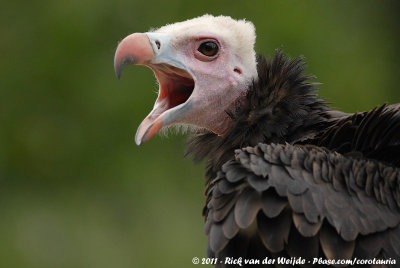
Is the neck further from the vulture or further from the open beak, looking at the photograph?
the open beak

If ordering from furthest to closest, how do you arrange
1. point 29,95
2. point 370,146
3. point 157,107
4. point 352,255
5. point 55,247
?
1. point 29,95
2. point 55,247
3. point 157,107
4. point 370,146
5. point 352,255

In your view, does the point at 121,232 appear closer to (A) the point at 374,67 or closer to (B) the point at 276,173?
(A) the point at 374,67

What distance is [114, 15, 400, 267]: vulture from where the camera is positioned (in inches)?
114

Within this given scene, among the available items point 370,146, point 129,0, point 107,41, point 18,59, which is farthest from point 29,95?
point 370,146

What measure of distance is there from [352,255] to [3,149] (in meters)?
6.52

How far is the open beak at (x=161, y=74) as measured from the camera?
3672mm

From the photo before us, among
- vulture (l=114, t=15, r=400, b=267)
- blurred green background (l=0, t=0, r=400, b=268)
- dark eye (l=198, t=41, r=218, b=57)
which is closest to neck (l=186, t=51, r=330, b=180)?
vulture (l=114, t=15, r=400, b=267)

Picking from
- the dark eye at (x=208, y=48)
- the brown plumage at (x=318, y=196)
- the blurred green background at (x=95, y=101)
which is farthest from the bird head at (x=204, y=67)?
the blurred green background at (x=95, y=101)

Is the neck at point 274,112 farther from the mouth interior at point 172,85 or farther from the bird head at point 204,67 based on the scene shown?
the mouth interior at point 172,85

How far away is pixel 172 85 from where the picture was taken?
4.08 meters

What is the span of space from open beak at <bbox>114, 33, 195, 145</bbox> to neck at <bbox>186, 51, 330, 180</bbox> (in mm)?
311

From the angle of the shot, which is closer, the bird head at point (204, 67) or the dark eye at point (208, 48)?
the bird head at point (204, 67)

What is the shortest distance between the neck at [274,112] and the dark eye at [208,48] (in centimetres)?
29

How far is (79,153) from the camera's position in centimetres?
860
